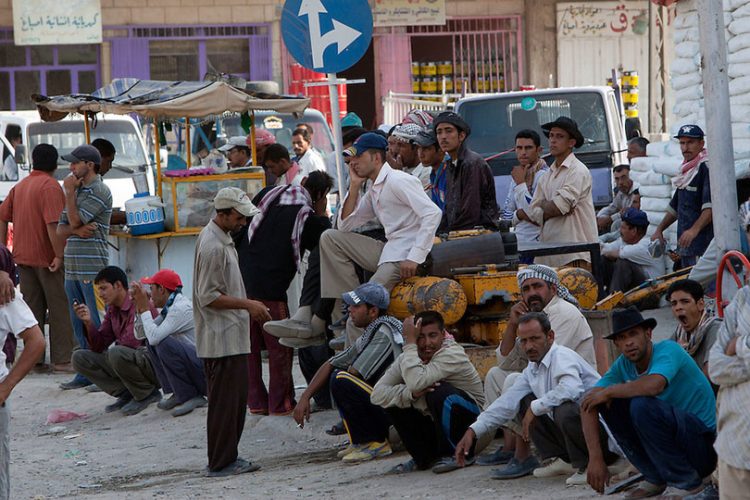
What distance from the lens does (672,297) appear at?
6.64 m

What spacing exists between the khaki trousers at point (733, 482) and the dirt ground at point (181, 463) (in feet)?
4.12

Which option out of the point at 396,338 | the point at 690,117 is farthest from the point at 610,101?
the point at 396,338

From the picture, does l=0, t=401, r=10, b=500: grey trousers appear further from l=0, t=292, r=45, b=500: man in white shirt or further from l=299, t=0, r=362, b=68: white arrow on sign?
l=299, t=0, r=362, b=68: white arrow on sign

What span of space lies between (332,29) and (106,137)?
31.6 feet

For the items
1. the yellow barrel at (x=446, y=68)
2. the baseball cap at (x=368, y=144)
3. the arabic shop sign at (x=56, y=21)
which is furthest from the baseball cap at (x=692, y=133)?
the arabic shop sign at (x=56, y=21)

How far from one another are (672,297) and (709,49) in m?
1.25

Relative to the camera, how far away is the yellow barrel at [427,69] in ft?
90.5

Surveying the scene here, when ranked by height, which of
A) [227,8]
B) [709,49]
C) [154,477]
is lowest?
[154,477]

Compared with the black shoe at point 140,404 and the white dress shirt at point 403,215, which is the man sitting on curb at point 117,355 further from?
the white dress shirt at point 403,215

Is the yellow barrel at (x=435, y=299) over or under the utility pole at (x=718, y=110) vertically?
under

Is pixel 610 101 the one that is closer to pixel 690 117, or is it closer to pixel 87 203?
pixel 690 117

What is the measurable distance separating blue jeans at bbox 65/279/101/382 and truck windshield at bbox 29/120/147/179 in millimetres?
6567

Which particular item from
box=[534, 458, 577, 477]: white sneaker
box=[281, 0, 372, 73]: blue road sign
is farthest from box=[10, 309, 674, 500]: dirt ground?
box=[281, 0, 372, 73]: blue road sign

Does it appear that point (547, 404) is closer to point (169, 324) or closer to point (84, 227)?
point (169, 324)
